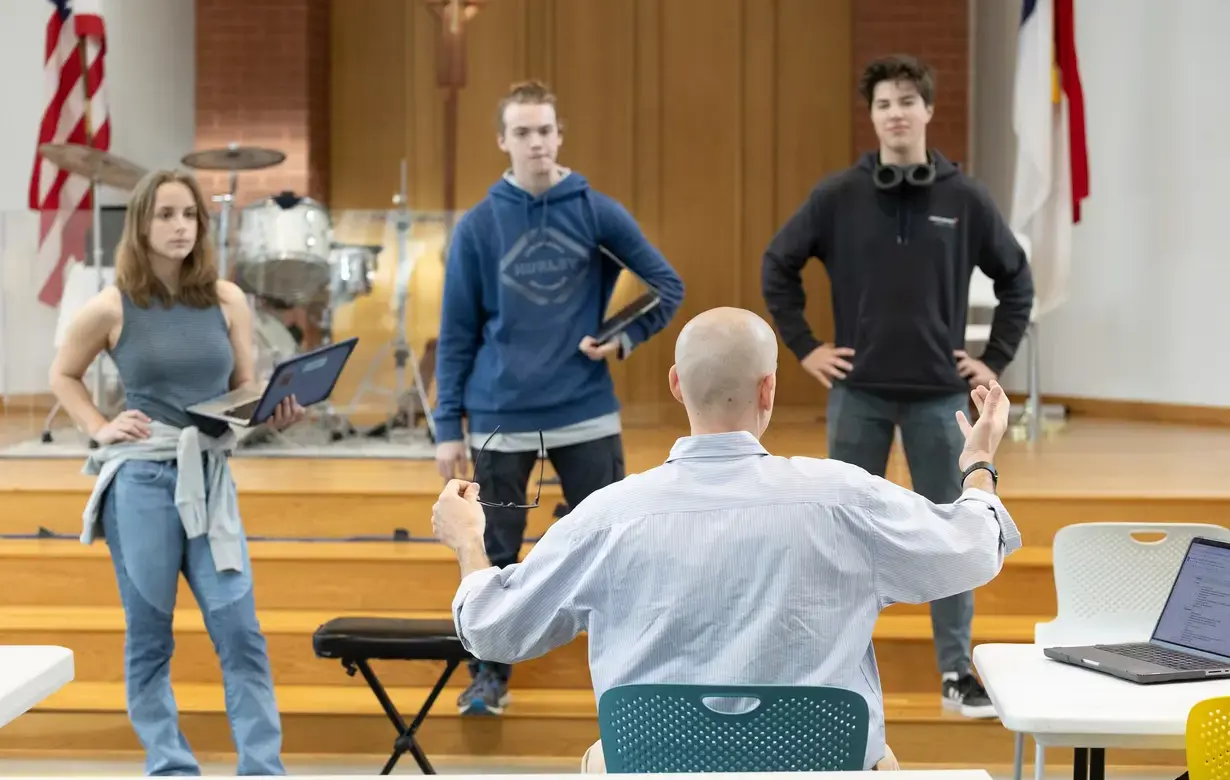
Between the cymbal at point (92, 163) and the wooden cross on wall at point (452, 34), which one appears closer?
the cymbal at point (92, 163)

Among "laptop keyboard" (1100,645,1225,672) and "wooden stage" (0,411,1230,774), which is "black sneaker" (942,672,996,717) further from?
"laptop keyboard" (1100,645,1225,672)

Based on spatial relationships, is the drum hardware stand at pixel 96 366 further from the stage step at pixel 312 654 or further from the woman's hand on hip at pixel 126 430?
the woman's hand on hip at pixel 126 430

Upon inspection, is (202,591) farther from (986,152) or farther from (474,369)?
(986,152)

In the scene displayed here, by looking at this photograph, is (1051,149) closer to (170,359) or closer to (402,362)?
(402,362)

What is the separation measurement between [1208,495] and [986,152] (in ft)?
15.8

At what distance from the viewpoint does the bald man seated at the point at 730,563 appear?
1.71 meters

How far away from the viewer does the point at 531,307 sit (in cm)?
346

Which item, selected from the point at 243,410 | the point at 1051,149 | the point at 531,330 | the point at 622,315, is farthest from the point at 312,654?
the point at 1051,149

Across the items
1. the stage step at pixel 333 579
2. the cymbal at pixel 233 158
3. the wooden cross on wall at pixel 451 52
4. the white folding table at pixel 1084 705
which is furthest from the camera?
the wooden cross on wall at pixel 451 52

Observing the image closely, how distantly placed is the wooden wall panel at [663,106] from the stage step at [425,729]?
16.3 feet

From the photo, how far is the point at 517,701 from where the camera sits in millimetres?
3865

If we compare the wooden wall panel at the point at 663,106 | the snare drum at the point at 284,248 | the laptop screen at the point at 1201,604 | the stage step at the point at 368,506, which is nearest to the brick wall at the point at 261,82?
the wooden wall panel at the point at 663,106

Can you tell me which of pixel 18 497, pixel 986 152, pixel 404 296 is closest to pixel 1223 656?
pixel 18 497

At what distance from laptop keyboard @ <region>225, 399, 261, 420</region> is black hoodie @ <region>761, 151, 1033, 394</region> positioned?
1472mm
